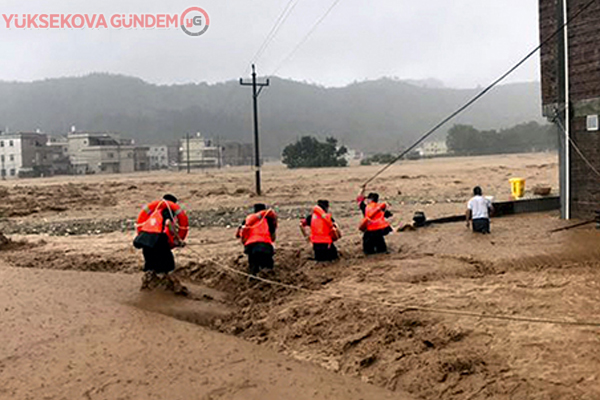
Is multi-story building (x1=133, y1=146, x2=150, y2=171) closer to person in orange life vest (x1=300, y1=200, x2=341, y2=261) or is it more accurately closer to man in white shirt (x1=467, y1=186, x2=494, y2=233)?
man in white shirt (x1=467, y1=186, x2=494, y2=233)

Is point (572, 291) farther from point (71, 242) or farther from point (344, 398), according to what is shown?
point (71, 242)

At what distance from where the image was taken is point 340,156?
75375 millimetres

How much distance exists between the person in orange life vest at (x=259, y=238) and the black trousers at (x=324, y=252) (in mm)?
1827

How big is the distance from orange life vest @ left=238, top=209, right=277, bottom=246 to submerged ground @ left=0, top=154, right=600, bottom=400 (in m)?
0.68

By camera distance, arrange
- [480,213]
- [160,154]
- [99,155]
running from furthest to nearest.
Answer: [160,154], [99,155], [480,213]

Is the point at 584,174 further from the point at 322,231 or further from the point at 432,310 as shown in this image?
the point at 432,310

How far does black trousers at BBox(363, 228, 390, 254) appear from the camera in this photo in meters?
12.1

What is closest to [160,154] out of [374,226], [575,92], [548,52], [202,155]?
[202,155]

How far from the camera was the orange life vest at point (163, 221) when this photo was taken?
9133 mm

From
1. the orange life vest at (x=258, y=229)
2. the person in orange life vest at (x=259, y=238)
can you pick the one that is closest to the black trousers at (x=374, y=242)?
the person in orange life vest at (x=259, y=238)

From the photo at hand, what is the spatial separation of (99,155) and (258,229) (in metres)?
84.4

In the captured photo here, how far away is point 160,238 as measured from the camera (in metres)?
9.12

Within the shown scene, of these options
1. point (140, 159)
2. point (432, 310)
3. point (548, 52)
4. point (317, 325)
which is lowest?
point (317, 325)

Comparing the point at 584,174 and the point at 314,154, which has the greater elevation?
the point at 314,154
